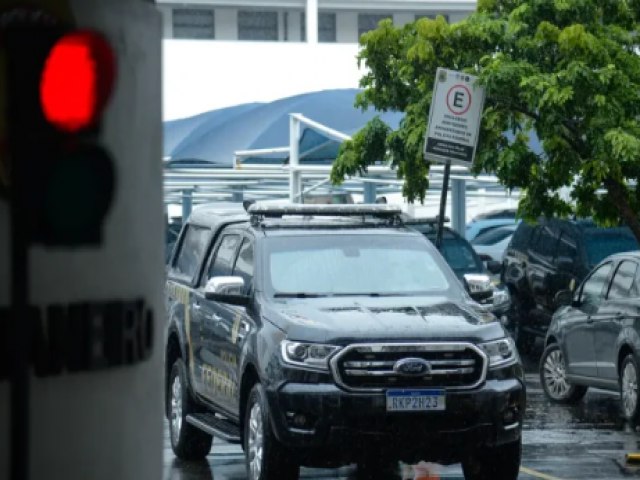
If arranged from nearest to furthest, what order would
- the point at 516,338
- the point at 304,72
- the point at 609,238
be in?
the point at 609,238, the point at 516,338, the point at 304,72

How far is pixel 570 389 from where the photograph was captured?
689 inches

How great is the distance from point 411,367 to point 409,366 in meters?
0.01

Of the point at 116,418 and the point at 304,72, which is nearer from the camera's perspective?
the point at 116,418

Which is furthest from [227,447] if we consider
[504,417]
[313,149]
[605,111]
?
[313,149]

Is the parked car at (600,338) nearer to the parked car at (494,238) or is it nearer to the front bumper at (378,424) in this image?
the front bumper at (378,424)

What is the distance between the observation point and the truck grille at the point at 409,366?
10.8 metres

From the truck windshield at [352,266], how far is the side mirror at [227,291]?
0.86 ft

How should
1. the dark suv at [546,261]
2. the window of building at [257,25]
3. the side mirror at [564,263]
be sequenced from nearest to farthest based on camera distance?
the dark suv at [546,261]
the side mirror at [564,263]
the window of building at [257,25]

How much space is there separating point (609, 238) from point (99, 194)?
18.4 metres

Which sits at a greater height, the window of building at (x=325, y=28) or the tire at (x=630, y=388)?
the window of building at (x=325, y=28)

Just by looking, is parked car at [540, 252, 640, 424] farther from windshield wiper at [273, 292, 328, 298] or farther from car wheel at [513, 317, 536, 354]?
car wheel at [513, 317, 536, 354]

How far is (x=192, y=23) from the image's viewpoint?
56.4 m

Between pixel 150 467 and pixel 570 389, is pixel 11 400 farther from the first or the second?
pixel 570 389

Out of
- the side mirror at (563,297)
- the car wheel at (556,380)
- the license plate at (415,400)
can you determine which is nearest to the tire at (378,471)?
the license plate at (415,400)
